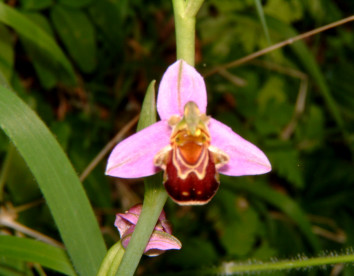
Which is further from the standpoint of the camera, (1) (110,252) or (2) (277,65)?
(2) (277,65)

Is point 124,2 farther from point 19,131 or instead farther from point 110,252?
point 110,252

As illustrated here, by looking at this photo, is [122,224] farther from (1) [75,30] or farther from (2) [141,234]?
(1) [75,30]

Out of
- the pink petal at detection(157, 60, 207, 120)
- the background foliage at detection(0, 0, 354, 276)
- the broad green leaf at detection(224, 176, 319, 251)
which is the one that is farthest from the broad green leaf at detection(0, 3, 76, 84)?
the broad green leaf at detection(224, 176, 319, 251)

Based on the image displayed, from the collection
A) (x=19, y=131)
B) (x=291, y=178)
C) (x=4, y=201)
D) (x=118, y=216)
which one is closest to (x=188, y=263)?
(x=291, y=178)

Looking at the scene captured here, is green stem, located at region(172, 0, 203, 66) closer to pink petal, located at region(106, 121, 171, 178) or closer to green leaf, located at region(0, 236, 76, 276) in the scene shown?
pink petal, located at region(106, 121, 171, 178)

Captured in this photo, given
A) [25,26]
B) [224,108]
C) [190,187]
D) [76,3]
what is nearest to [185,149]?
[190,187]

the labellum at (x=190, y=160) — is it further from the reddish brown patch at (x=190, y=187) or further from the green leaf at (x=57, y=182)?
the green leaf at (x=57, y=182)

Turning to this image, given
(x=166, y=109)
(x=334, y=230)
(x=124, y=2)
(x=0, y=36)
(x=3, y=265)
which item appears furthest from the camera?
(x=334, y=230)
